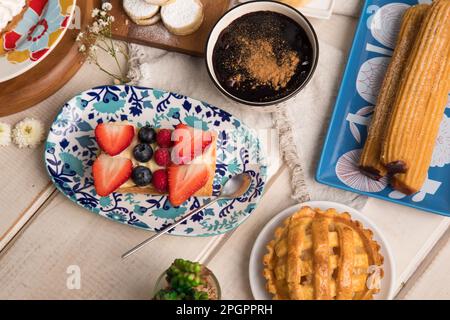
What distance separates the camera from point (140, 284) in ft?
4.13

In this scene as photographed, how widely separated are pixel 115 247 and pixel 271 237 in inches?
14.5

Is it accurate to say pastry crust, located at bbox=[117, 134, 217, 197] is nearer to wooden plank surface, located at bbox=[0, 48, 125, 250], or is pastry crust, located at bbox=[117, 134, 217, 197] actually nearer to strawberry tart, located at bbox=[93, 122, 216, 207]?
strawberry tart, located at bbox=[93, 122, 216, 207]

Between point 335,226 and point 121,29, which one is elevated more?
point 121,29

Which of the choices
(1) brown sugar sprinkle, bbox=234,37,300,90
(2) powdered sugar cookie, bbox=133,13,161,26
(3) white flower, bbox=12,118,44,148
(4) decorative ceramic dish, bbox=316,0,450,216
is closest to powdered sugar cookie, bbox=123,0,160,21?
(2) powdered sugar cookie, bbox=133,13,161,26

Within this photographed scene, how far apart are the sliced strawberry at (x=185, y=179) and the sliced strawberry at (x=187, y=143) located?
0.02 meters

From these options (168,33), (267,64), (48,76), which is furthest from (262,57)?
(48,76)

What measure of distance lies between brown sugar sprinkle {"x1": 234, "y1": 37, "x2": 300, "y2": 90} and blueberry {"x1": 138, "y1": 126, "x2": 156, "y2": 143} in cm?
23

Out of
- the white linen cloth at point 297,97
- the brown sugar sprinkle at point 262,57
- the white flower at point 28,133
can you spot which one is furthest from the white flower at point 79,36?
the brown sugar sprinkle at point 262,57

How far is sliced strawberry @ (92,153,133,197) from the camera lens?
1.21 m

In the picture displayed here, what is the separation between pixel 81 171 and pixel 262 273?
491 mm

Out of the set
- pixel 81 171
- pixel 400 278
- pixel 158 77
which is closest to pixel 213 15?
pixel 158 77

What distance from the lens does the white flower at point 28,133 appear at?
4.24 feet

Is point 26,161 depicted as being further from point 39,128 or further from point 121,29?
point 121,29

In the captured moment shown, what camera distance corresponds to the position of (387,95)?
1225mm
